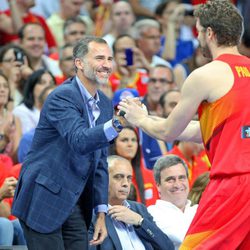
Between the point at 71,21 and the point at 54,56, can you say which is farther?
the point at 71,21

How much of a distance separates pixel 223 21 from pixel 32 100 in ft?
14.9

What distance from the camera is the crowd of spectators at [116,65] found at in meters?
8.42

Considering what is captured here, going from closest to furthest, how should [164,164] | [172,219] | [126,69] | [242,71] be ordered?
[242,71] < [172,219] < [164,164] < [126,69]

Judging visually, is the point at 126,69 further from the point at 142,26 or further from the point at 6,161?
the point at 6,161

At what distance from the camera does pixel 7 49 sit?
32.8 feet

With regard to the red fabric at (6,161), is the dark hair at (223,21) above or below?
above

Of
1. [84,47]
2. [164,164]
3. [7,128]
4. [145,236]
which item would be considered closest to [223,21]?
[84,47]

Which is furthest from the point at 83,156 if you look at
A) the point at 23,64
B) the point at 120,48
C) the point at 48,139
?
the point at 120,48

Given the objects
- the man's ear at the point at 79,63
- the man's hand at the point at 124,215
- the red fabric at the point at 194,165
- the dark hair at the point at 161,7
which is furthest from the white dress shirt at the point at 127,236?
the dark hair at the point at 161,7

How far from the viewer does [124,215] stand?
22.0 ft

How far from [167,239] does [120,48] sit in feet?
14.1

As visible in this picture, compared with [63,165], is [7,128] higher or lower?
lower

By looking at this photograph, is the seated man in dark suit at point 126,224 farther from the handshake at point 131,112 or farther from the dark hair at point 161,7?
the dark hair at point 161,7

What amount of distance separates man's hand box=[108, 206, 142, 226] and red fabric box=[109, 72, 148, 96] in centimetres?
409
